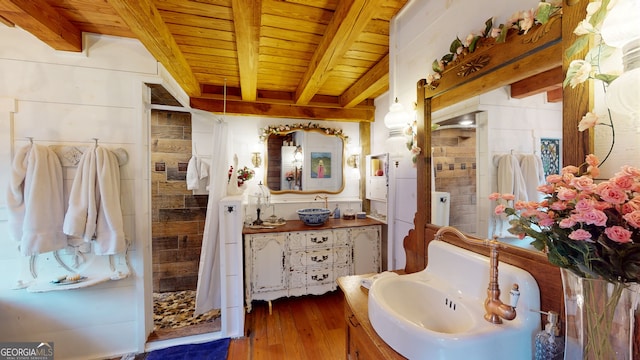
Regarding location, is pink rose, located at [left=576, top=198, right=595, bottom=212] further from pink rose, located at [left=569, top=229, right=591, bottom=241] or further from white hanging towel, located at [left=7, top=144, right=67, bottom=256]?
white hanging towel, located at [left=7, top=144, right=67, bottom=256]

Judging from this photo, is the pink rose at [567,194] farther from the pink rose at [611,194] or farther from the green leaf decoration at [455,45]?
the green leaf decoration at [455,45]

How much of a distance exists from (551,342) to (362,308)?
64 centimetres

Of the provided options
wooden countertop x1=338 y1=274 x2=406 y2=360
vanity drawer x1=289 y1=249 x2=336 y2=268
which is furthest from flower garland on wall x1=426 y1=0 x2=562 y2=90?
vanity drawer x1=289 y1=249 x2=336 y2=268

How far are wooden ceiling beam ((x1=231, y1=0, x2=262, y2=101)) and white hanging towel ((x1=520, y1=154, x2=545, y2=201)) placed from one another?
1376 millimetres

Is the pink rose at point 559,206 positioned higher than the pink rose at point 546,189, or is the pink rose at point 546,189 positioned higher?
the pink rose at point 546,189

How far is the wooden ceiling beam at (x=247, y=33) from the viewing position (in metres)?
1.17

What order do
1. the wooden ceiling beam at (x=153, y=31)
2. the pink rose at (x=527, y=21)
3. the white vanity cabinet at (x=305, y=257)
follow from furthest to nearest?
the white vanity cabinet at (x=305, y=257)
the wooden ceiling beam at (x=153, y=31)
the pink rose at (x=527, y=21)

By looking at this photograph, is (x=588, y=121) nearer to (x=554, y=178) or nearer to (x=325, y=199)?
(x=554, y=178)

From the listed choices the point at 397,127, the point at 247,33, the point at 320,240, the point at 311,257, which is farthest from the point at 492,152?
the point at 311,257

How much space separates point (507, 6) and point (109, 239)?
257cm

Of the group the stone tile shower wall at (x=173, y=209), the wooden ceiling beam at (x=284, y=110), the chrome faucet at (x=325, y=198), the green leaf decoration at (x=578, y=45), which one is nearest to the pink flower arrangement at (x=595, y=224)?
the green leaf decoration at (x=578, y=45)

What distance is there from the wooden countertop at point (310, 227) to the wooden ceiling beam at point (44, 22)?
190 centimetres

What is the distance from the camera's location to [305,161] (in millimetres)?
3090

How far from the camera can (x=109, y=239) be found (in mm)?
1631
